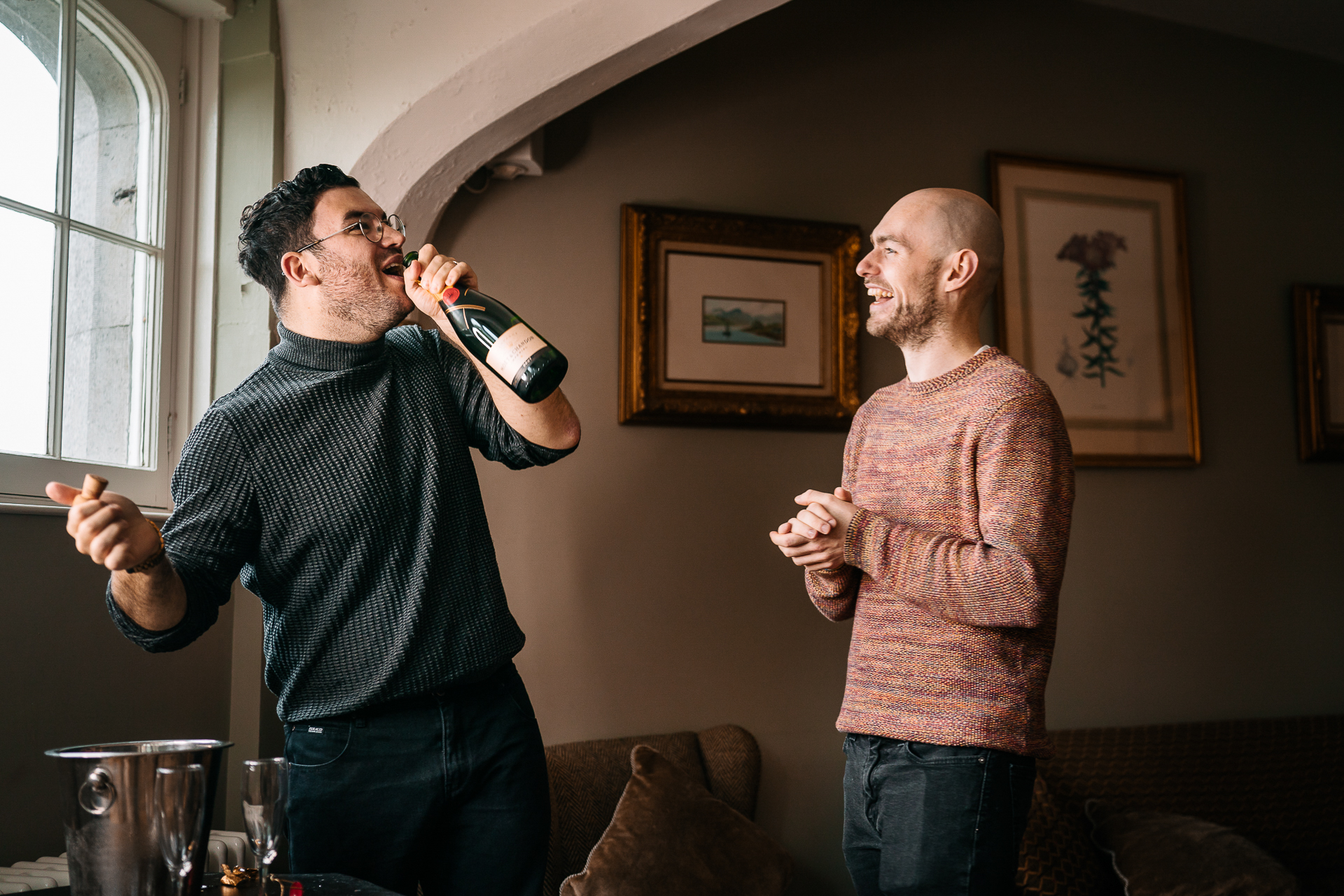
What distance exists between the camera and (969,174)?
295 centimetres

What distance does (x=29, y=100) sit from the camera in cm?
192

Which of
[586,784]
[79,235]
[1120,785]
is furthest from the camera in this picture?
[1120,785]

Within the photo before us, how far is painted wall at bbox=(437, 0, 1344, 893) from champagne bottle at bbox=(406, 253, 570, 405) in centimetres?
107

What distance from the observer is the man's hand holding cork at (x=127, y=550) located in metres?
1.04

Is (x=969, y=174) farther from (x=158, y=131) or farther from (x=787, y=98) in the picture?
(x=158, y=131)

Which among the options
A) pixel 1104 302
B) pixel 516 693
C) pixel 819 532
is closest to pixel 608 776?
pixel 516 693

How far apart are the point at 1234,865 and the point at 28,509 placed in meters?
2.63

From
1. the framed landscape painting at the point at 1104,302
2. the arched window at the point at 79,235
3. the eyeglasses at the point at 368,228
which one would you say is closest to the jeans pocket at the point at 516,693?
the eyeglasses at the point at 368,228

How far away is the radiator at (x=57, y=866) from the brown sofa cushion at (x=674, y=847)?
0.63 metres

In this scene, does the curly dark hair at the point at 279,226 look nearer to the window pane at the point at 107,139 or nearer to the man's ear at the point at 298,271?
the man's ear at the point at 298,271

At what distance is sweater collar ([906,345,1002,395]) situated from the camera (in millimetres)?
1457

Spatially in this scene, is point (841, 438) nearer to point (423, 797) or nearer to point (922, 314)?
point (922, 314)

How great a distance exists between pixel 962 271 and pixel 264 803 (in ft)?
3.77

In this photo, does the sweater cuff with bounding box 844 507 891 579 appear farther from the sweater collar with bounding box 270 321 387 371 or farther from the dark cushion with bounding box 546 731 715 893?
the dark cushion with bounding box 546 731 715 893
